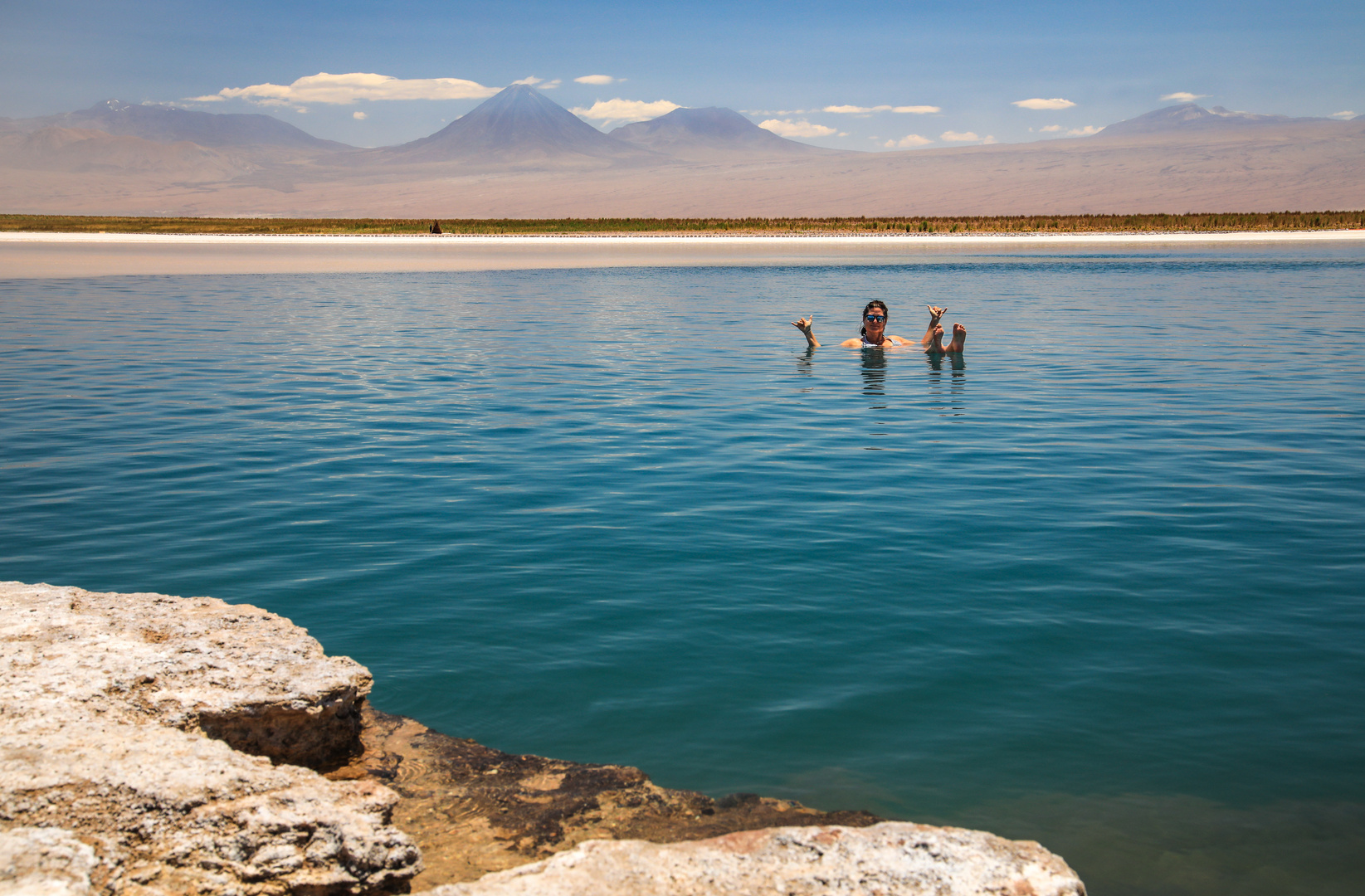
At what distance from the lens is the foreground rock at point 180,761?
3283 millimetres

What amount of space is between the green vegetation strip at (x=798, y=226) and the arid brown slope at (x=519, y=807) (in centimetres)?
7490

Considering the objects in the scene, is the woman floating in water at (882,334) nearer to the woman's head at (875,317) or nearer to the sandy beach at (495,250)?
the woman's head at (875,317)

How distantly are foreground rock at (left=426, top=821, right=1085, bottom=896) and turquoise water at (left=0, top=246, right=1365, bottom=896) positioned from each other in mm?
937

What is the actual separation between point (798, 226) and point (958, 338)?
70.3 m

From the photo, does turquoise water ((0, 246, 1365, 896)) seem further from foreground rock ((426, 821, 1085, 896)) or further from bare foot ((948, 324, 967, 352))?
foreground rock ((426, 821, 1085, 896))

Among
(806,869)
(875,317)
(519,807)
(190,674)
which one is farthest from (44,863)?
(875,317)

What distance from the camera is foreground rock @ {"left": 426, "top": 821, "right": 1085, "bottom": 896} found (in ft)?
10.2

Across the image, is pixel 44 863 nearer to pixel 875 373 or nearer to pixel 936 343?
pixel 875 373

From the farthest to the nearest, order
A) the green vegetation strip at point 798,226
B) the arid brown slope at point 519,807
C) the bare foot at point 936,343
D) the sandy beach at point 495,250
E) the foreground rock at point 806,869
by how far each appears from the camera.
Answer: the green vegetation strip at point 798,226 < the sandy beach at point 495,250 < the bare foot at point 936,343 < the arid brown slope at point 519,807 < the foreground rock at point 806,869

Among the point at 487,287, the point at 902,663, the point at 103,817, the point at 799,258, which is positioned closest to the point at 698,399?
the point at 902,663

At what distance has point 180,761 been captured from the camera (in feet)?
12.0

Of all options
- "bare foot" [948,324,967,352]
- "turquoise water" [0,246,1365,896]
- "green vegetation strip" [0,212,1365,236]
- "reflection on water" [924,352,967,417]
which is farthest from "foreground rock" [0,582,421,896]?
"green vegetation strip" [0,212,1365,236]

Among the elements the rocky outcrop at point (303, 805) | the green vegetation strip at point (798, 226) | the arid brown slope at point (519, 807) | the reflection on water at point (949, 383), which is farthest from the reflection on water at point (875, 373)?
the green vegetation strip at point (798, 226)

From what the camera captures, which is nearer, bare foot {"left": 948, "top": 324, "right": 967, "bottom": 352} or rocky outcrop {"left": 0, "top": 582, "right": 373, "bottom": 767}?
rocky outcrop {"left": 0, "top": 582, "right": 373, "bottom": 767}
